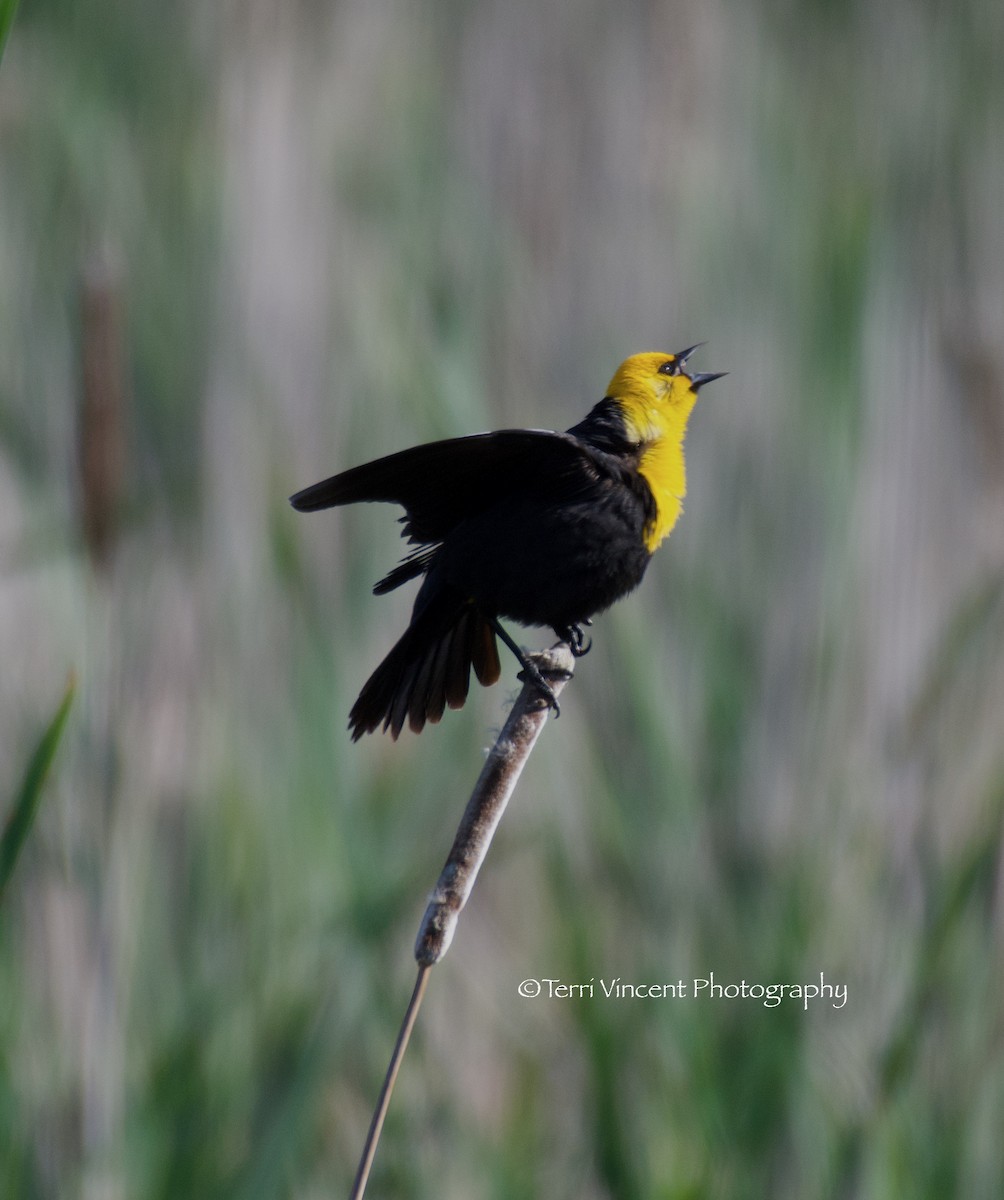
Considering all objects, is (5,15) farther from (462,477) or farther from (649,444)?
(649,444)

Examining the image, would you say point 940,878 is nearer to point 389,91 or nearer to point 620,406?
point 620,406

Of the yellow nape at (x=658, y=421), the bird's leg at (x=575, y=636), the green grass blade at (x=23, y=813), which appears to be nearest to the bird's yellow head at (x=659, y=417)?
the yellow nape at (x=658, y=421)

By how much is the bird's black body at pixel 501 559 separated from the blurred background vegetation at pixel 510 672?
6 cm

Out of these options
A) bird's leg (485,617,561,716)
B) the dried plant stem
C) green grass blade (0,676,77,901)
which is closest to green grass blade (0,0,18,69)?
green grass blade (0,676,77,901)

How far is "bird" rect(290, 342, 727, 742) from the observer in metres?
1.14

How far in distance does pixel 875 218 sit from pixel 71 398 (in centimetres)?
99

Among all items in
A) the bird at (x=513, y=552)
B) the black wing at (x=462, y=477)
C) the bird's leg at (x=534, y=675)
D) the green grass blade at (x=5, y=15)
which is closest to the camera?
the green grass blade at (x=5, y=15)

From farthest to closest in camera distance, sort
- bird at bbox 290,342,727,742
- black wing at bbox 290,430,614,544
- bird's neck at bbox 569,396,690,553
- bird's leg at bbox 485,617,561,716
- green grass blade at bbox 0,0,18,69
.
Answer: bird's neck at bbox 569,396,690,553 < bird at bbox 290,342,727,742 < bird's leg at bbox 485,617,561,716 < black wing at bbox 290,430,614,544 < green grass blade at bbox 0,0,18,69

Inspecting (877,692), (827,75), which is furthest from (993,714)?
(827,75)

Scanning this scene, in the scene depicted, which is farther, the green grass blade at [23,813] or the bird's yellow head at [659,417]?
the bird's yellow head at [659,417]

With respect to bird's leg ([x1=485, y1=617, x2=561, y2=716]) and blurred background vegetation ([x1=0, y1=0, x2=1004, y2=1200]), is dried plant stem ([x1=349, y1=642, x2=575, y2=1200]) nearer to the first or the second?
bird's leg ([x1=485, y1=617, x2=561, y2=716])

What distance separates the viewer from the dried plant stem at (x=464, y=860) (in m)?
0.66

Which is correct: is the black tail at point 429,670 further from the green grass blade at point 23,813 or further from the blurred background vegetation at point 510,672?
the green grass blade at point 23,813

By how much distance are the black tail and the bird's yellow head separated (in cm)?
19
